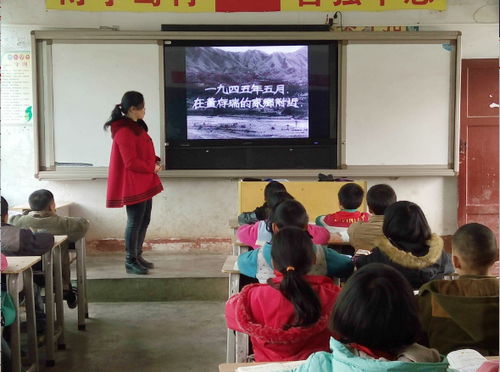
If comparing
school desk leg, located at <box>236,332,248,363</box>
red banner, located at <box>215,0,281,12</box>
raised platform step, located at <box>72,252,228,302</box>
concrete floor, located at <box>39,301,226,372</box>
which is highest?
red banner, located at <box>215,0,281,12</box>

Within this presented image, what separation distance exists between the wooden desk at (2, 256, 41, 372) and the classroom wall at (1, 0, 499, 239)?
2379mm

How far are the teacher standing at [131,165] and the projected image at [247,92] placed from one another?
34.8 inches

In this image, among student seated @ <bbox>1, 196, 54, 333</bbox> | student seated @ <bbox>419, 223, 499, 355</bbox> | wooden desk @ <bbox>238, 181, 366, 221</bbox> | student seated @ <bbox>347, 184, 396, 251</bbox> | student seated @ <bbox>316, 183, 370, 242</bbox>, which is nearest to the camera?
student seated @ <bbox>419, 223, 499, 355</bbox>

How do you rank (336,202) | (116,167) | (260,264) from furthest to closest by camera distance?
(116,167) → (336,202) → (260,264)

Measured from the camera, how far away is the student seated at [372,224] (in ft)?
9.35

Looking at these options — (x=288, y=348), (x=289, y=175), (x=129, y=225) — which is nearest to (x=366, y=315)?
(x=288, y=348)

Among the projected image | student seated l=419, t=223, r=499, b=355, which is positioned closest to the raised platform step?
the projected image

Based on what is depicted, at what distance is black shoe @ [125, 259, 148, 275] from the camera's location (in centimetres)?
454

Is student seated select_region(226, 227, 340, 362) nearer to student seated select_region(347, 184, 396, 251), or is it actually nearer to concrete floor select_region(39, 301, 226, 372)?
student seated select_region(347, 184, 396, 251)

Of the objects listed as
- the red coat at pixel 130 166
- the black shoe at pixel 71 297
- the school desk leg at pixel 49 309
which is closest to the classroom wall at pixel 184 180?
the red coat at pixel 130 166

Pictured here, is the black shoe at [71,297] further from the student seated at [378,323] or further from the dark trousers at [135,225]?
the student seated at [378,323]

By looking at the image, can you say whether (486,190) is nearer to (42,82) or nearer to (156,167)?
(156,167)

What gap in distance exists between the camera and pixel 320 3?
4910 millimetres

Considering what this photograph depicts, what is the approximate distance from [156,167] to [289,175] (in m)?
1.25
